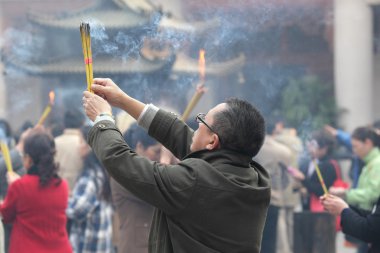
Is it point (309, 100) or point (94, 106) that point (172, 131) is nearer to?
point (94, 106)

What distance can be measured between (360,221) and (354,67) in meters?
12.7

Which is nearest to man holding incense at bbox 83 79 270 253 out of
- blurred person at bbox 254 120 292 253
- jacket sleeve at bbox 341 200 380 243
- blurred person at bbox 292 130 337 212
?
jacket sleeve at bbox 341 200 380 243

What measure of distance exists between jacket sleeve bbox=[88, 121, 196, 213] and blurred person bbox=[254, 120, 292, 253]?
4598mm

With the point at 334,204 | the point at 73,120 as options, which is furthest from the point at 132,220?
the point at 73,120

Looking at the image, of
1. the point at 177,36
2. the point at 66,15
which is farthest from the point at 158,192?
the point at 66,15

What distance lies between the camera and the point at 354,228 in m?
4.54

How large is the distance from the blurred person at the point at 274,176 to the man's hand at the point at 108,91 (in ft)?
14.3

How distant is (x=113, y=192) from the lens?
5480 mm

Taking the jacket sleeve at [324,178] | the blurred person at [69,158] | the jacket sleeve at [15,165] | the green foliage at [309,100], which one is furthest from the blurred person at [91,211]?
the green foliage at [309,100]

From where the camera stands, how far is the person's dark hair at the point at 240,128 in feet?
9.45

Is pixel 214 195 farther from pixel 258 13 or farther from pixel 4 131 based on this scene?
pixel 4 131

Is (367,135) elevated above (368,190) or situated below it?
above

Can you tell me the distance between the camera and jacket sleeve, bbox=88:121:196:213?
9.09 feet

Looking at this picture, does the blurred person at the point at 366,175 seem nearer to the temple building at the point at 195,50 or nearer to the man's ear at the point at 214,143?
the temple building at the point at 195,50
